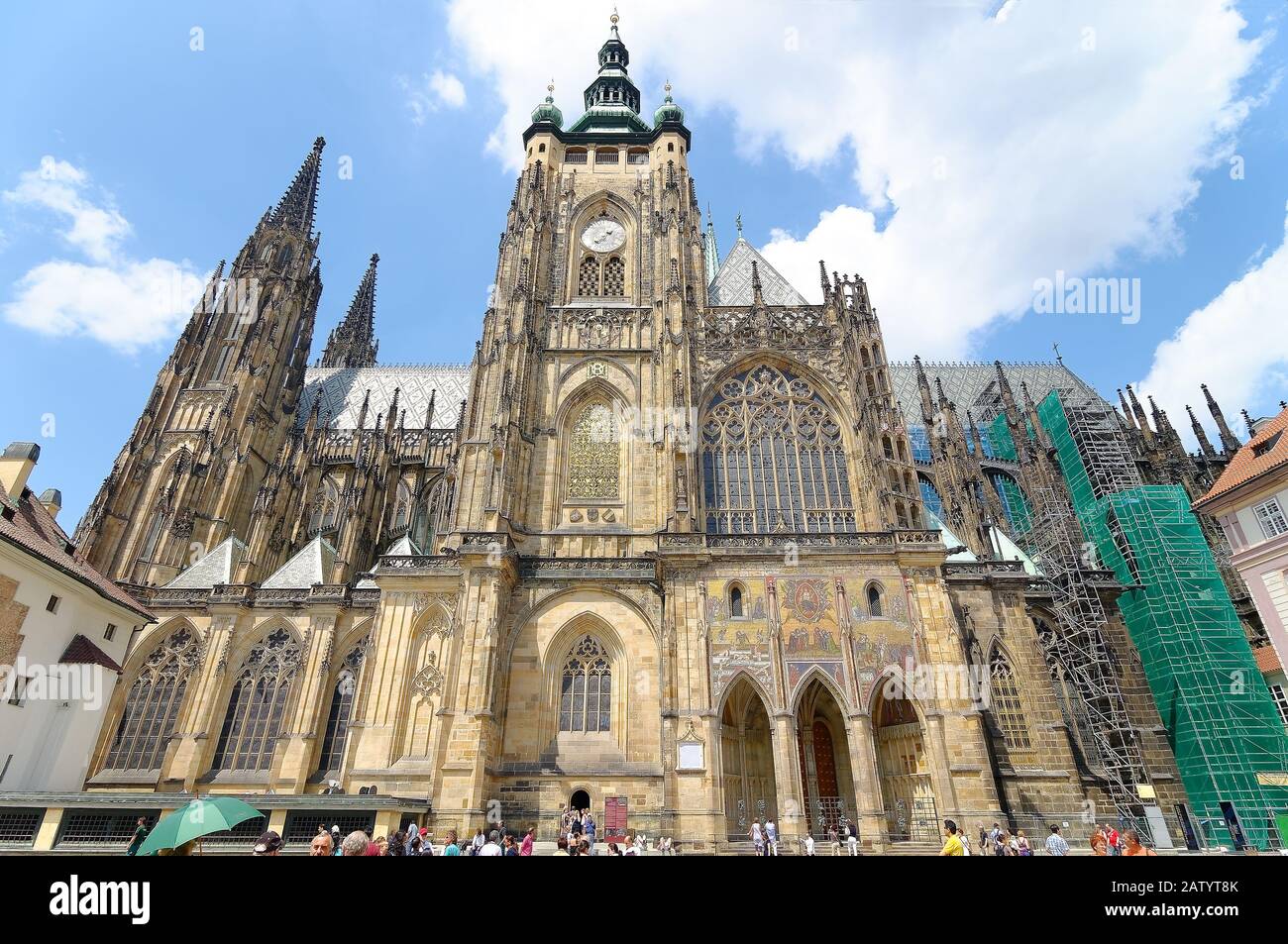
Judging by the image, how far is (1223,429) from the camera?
112ft

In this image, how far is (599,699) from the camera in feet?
68.5

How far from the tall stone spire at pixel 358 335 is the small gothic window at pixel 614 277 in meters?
34.9

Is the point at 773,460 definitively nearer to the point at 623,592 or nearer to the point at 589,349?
the point at 623,592

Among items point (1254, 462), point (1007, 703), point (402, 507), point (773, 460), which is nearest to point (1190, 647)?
point (1254, 462)

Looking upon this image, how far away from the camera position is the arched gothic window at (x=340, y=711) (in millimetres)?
23680

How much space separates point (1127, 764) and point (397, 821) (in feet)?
79.6

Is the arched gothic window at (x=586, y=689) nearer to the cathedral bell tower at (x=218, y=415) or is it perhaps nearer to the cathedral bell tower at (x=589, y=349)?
the cathedral bell tower at (x=589, y=349)

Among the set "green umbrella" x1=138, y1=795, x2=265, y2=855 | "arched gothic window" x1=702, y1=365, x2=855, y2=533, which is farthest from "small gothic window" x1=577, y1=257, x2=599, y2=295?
"green umbrella" x1=138, y1=795, x2=265, y2=855

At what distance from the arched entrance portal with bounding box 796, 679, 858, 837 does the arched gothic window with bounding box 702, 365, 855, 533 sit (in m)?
5.97

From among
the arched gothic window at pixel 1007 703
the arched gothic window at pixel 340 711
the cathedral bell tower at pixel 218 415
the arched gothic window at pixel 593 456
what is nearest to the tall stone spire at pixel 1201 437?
the arched gothic window at pixel 1007 703

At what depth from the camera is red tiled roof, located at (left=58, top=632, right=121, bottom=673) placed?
61.3ft

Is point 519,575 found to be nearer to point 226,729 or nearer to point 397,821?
point 397,821

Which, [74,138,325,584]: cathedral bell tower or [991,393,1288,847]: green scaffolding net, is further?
[74,138,325,584]: cathedral bell tower

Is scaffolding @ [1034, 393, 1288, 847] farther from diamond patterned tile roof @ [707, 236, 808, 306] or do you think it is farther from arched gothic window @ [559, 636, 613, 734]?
arched gothic window @ [559, 636, 613, 734]
